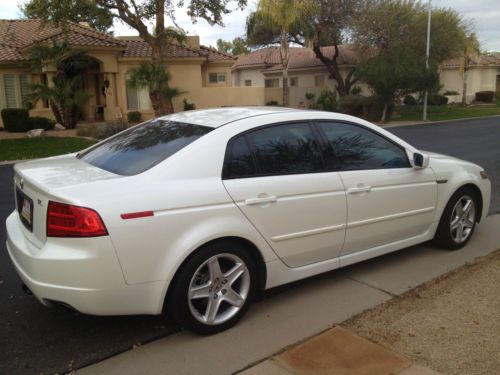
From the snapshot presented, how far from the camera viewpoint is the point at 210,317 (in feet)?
11.6

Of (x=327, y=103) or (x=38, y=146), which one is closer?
(x=38, y=146)

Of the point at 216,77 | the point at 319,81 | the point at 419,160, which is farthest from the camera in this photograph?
the point at 319,81

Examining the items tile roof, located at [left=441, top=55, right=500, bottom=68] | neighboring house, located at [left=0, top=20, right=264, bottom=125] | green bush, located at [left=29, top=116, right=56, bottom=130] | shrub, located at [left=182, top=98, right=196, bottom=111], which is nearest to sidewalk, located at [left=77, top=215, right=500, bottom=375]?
green bush, located at [left=29, top=116, right=56, bottom=130]

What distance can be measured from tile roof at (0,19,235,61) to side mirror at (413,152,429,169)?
2030cm

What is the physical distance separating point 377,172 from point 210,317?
199 cm

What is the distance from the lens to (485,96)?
45688 millimetres

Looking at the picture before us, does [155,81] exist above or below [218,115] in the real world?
above

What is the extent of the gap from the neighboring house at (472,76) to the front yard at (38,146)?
36.5m

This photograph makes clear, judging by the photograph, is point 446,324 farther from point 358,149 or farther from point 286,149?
point 286,149

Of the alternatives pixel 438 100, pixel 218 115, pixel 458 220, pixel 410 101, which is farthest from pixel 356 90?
pixel 218 115

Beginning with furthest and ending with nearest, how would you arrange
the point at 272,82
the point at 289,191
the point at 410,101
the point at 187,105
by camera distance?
1. the point at 272,82
2. the point at 410,101
3. the point at 187,105
4. the point at 289,191

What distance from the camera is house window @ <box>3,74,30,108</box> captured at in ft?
76.9

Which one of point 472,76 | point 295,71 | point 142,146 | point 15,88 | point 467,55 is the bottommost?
point 142,146

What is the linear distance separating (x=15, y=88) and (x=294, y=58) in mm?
25389
